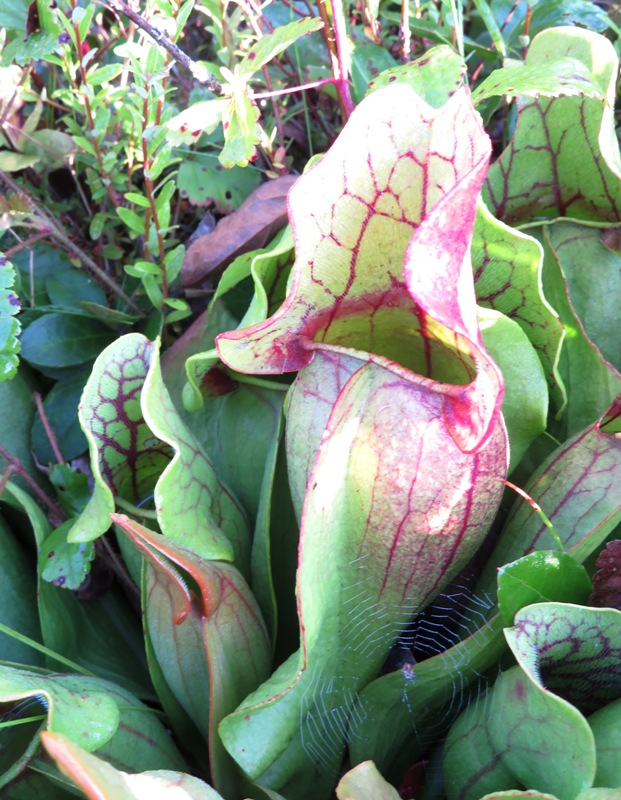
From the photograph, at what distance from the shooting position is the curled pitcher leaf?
569 mm

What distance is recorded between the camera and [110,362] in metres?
0.72

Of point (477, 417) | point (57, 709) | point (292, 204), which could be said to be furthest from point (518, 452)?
point (57, 709)

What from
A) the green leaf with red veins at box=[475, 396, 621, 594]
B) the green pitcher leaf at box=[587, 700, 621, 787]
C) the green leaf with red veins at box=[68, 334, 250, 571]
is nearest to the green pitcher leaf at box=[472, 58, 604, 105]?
the green leaf with red veins at box=[475, 396, 621, 594]

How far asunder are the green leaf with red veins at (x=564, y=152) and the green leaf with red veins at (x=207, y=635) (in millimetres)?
495

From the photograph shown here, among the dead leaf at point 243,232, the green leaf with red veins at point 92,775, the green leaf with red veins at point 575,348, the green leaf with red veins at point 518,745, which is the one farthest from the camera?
the dead leaf at point 243,232

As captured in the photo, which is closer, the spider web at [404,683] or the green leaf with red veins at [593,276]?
the spider web at [404,683]

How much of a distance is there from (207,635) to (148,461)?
21 centimetres

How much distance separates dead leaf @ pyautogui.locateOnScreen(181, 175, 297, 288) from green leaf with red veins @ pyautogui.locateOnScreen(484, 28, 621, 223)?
0.23m

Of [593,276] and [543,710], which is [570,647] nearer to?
[543,710]

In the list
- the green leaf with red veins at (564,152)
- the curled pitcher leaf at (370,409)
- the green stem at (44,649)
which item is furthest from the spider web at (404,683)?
the green leaf with red veins at (564,152)

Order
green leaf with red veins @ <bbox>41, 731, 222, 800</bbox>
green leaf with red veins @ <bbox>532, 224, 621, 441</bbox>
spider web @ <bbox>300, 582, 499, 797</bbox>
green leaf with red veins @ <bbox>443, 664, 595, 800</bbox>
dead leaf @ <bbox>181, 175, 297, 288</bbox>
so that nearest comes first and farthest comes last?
green leaf with red veins @ <bbox>41, 731, 222, 800</bbox> → green leaf with red veins @ <bbox>443, 664, 595, 800</bbox> → spider web @ <bbox>300, 582, 499, 797</bbox> → green leaf with red veins @ <bbox>532, 224, 621, 441</bbox> → dead leaf @ <bbox>181, 175, 297, 288</bbox>

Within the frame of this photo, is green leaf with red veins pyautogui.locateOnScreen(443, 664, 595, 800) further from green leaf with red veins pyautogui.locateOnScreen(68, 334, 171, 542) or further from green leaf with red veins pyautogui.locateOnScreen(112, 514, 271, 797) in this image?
green leaf with red veins pyautogui.locateOnScreen(68, 334, 171, 542)

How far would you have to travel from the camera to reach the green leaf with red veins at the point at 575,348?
77 centimetres

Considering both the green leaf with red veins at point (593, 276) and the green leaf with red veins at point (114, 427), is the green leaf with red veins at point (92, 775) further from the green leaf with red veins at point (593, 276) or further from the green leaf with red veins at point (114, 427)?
the green leaf with red veins at point (593, 276)
